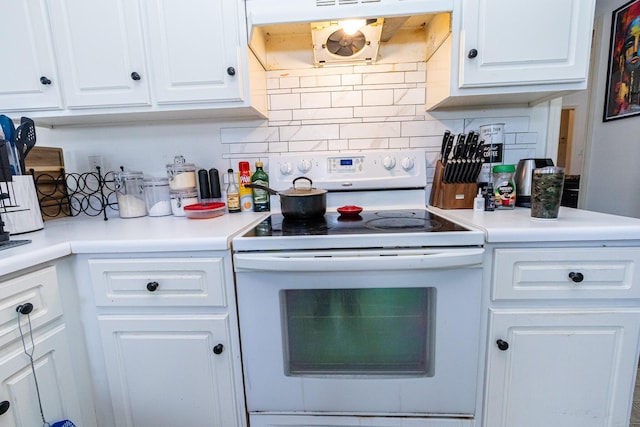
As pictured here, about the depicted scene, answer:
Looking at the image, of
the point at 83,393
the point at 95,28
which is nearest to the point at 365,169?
the point at 95,28

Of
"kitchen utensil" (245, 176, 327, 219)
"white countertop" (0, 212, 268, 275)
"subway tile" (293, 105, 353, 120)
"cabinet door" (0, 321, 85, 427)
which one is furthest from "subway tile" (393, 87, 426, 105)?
"cabinet door" (0, 321, 85, 427)

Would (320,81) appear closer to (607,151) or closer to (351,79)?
(351,79)

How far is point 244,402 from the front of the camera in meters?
1.02

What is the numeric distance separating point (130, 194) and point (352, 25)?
4.37ft

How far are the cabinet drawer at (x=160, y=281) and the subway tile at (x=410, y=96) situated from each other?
1202 millimetres

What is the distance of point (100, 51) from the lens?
1191mm

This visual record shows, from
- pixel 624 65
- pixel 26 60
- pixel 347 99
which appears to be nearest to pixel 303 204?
pixel 347 99

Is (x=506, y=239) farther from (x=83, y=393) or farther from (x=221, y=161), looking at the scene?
(x=83, y=393)

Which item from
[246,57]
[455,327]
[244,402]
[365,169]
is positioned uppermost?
[246,57]

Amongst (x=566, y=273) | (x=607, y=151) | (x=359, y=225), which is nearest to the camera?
(x=566, y=273)

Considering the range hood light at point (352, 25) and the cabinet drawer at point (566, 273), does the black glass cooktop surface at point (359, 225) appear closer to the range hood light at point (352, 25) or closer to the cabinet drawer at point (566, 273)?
the cabinet drawer at point (566, 273)

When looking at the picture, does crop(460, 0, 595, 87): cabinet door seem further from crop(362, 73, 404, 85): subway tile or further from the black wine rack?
the black wine rack

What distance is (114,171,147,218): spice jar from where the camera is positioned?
1426 millimetres

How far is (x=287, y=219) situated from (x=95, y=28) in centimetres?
112
